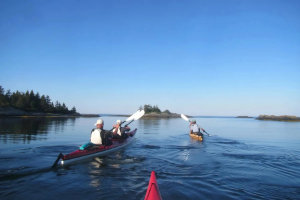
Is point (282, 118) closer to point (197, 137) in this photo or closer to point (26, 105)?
point (197, 137)

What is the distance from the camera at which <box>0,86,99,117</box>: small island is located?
2594 inches

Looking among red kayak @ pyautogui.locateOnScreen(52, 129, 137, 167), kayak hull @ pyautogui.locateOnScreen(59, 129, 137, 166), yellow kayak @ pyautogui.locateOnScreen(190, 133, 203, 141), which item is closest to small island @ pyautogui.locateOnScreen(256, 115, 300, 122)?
yellow kayak @ pyautogui.locateOnScreen(190, 133, 203, 141)

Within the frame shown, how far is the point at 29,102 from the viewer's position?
258 ft

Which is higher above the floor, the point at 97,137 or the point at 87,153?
the point at 97,137

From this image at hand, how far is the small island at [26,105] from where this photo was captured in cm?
6589

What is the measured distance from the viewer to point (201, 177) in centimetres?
816

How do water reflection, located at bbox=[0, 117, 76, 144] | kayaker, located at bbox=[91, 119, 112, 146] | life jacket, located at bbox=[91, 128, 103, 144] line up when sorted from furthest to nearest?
water reflection, located at bbox=[0, 117, 76, 144] < life jacket, located at bbox=[91, 128, 103, 144] < kayaker, located at bbox=[91, 119, 112, 146]

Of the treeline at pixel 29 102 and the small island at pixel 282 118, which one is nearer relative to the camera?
the treeline at pixel 29 102

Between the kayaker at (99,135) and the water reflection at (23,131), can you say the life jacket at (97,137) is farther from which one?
the water reflection at (23,131)

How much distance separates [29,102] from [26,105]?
2316 mm

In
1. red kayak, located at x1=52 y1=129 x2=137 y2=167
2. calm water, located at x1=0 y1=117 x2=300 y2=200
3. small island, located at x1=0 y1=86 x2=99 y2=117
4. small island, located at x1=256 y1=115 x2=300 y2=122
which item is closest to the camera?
calm water, located at x1=0 y1=117 x2=300 y2=200

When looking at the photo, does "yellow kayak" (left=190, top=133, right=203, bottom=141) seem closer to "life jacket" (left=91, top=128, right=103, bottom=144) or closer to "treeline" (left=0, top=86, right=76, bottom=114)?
"life jacket" (left=91, top=128, right=103, bottom=144)

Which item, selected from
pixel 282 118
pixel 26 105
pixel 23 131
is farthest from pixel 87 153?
pixel 282 118

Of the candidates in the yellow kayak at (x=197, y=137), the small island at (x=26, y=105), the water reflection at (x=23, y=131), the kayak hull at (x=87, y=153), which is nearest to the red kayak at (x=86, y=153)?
the kayak hull at (x=87, y=153)
